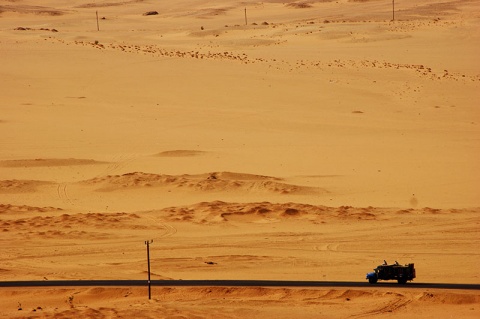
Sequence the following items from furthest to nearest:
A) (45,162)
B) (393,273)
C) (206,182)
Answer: (45,162) < (206,182) < (393,273)

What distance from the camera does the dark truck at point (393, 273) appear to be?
22000mm

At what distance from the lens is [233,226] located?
94.3 feet

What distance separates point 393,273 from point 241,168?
47.9 ft

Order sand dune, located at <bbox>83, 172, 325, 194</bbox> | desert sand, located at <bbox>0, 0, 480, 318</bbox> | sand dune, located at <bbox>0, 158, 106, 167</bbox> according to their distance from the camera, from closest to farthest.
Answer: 1. desert sand, located at <bbox>0, 0, 480, 318</bbox>
2. sand dune, located at <bbox>83, 172, 325, 194</bbox>
3. sand dune, located at <bbox>0, 158, 106, 167</bbox>

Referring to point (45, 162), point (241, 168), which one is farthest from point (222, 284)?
point (45, 162)

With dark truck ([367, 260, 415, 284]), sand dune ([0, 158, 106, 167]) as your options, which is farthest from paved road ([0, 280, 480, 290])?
sand dune ([0, 158, 106, 167])

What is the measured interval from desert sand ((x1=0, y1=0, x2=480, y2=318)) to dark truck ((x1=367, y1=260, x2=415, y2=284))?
1.83 ft

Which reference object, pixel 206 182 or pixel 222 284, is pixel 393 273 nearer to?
pixel 222 284

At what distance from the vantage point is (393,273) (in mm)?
22016

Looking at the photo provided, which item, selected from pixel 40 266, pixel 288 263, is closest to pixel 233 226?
pixel 288 263

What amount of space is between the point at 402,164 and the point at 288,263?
517 inches

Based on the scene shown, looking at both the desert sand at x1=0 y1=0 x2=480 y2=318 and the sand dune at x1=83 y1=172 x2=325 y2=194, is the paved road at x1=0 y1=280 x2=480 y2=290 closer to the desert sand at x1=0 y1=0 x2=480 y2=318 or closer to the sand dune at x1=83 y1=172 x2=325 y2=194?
the desert sand at x1=0 y1=0 x2=480 y2=318

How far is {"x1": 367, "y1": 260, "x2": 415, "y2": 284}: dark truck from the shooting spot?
22000 millimetres

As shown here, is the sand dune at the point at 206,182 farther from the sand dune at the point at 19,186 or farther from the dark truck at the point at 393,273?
the dark truck at the point at 393,273
